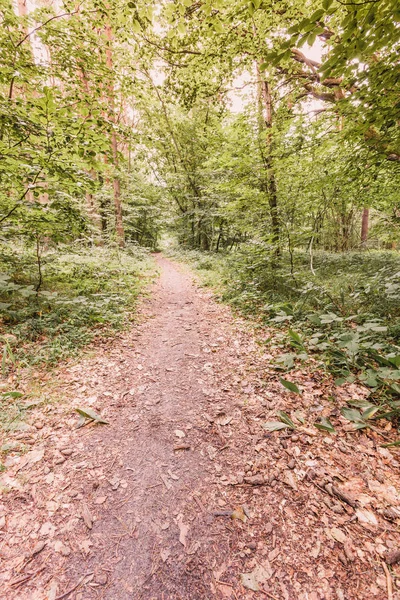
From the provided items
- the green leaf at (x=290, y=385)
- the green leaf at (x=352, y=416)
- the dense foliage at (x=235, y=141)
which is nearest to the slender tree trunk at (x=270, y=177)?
the dense foliage at (x=235, y=141)

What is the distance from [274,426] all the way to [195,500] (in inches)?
44.5

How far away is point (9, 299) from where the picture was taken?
5.01 m

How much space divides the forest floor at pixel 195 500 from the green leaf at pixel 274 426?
0.06 metres

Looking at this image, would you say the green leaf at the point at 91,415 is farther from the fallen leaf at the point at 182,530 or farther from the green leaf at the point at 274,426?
the green leaf at the point at 274,426

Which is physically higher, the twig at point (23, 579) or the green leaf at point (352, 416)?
the green leaf at point (352, 416)

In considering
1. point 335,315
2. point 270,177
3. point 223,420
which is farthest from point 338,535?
point 270,177

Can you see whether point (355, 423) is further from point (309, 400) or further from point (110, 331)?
point (110, 331)

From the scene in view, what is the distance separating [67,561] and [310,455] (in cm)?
220

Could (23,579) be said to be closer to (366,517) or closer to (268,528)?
(268,528)

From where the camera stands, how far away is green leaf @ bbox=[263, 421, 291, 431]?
274 cm

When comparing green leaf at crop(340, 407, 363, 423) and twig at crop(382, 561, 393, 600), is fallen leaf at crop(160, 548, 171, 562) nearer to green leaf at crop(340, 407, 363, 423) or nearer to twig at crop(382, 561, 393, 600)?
twig at crop(382, 561, 393, 600)

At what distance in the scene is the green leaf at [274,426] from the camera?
8.98 ft

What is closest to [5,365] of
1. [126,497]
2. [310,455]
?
[126,497]

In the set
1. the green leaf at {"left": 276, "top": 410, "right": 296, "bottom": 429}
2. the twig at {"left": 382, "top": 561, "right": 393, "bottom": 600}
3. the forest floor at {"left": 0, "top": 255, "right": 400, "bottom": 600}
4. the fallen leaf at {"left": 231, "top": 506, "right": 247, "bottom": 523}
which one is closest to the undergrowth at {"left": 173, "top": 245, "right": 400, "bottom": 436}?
the forest floor at {"left": 0, "top": 255, "right": 400, "bottom": 600}
